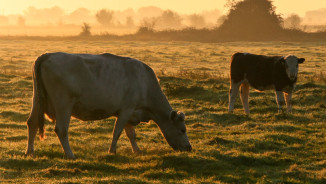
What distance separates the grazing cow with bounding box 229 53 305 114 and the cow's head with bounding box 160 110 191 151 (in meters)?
5.80

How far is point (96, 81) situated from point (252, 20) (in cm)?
5578

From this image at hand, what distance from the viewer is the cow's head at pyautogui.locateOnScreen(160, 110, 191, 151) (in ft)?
34.1

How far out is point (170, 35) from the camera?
68062 mm

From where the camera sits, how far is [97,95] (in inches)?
382

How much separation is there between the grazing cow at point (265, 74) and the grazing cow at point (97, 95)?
5.89 meters

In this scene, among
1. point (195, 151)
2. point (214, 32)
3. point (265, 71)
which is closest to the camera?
point (195, 151)

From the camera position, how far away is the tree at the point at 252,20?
6234cm

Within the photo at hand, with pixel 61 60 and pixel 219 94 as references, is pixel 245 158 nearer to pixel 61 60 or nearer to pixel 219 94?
pixel 61 60

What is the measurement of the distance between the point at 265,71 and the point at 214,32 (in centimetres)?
5062

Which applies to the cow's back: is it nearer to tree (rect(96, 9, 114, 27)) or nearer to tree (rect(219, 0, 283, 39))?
tree (rect(219, 0, 283, 39))

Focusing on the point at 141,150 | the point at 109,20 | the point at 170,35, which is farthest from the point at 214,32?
the point at 109,20

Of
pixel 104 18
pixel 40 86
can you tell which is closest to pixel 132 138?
pixel 40 86

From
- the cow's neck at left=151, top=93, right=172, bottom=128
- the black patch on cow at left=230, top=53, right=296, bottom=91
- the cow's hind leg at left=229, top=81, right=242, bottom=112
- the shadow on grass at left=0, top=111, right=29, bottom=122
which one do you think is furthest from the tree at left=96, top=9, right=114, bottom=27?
the cow's neck at left=151, top=93, right=172, bottom=128

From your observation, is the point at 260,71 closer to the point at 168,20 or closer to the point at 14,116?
the point at 14,116
